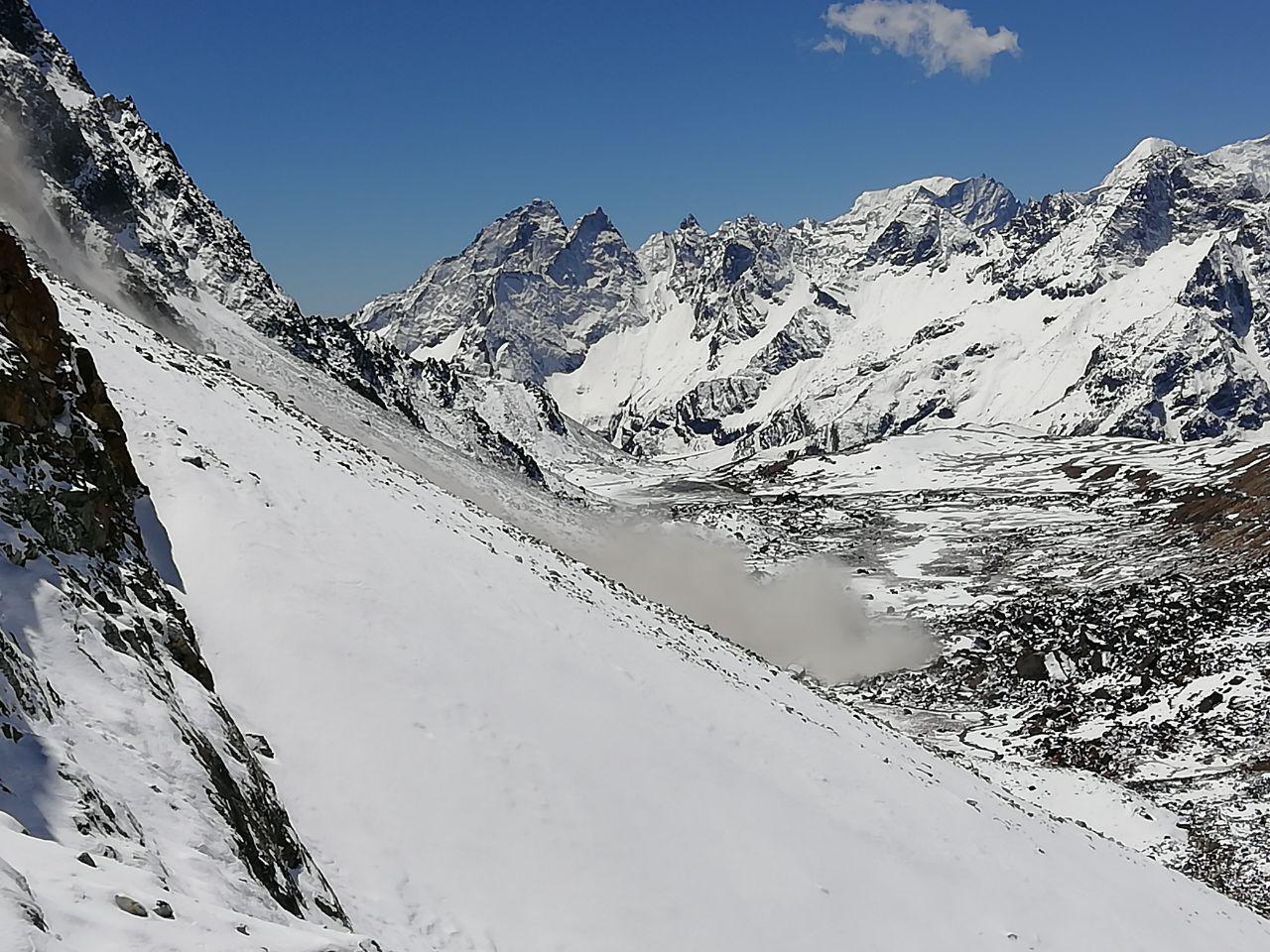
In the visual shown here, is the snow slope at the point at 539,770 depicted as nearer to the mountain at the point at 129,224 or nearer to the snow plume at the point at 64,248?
the snow plume at the point at 64,248

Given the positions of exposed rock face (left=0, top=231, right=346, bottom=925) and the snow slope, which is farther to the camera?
the snow slope

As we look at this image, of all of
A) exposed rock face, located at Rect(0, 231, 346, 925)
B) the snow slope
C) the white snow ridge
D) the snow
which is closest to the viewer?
the snow

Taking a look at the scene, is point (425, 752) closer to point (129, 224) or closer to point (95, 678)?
point (95, 678)

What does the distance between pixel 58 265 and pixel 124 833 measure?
229 feet

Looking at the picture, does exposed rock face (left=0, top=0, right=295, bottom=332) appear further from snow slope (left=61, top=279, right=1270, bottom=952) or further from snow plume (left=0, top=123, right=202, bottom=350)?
snow slope (left=61, top=279, right=1270, bottom=952)

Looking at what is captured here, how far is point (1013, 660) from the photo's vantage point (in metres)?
66.2

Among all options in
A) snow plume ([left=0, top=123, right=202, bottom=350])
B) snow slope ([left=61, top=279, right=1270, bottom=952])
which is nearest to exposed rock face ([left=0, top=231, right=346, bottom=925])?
snow slope ([left=61, top=279, right=1270, bottom=952])

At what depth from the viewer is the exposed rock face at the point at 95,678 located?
8.64 m

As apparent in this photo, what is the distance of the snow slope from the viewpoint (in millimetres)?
14016

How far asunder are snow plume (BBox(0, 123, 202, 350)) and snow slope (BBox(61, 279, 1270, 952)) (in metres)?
45.0

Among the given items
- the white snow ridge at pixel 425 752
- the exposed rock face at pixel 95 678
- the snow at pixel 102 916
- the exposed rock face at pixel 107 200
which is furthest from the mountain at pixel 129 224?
the snow at pixel 102 916

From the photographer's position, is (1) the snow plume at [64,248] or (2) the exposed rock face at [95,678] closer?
(2) the exposed rock face at [95,678]

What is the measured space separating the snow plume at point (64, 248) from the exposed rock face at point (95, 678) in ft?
188

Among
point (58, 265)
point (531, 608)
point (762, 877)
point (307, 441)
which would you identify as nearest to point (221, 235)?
point (58, 265)
